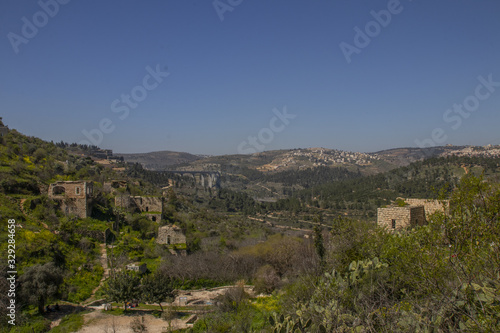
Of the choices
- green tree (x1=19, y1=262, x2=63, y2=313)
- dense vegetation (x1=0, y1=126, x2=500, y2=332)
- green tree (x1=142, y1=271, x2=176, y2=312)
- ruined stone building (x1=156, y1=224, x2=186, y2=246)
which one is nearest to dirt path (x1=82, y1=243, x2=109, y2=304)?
dense vegetation (x1=0, y1=126, x2=500, y2=332)

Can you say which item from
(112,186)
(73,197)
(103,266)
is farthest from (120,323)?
(112,186)

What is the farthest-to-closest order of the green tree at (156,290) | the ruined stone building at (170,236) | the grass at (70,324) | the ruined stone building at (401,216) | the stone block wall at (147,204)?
the stone block wall at (147,204)
the ruined stone building at (170,236)
the ruined stone building at (401,216)
the green tree at (156,290)
the grass at (70,324)

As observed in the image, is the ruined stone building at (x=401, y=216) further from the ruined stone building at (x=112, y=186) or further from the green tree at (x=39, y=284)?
the ruined stone building at (x=112, y=186)

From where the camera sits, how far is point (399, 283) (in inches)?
303

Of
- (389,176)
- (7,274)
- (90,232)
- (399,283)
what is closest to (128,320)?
(7,274)

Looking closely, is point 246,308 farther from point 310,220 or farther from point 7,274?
point 310,220

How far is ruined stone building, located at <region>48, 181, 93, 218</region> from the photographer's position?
1783 centimetres

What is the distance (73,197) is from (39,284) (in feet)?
26.8

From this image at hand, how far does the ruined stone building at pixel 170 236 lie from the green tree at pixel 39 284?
864cm

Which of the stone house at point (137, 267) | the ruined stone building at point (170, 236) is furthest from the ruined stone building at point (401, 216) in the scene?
the ruined stone building at point (170, 236)

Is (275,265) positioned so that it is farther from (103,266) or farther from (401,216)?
(103,266)

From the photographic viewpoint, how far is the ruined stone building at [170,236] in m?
20.0

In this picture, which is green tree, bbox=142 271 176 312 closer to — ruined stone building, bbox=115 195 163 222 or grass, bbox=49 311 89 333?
grass, bbox=49 311 89 333

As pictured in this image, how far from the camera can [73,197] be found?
59.1 ft
